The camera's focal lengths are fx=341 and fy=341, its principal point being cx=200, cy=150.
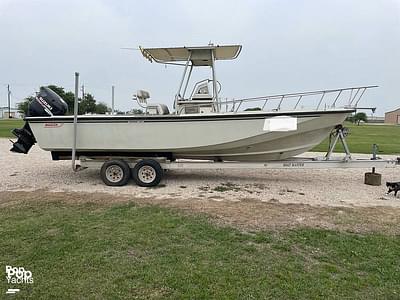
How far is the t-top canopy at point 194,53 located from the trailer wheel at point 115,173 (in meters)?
2.58

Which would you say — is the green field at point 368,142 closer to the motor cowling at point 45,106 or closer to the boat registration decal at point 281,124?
the boat registration decal at point 281,124

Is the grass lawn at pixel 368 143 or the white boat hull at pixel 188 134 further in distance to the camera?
the grass lawn at pixel 368 143

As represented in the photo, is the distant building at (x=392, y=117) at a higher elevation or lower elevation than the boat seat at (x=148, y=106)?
higher

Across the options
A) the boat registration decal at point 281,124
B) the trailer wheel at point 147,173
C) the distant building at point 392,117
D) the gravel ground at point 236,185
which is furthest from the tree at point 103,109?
the distant building at point 392,117

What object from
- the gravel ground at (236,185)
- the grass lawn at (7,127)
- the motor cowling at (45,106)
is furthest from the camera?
the grass lawn at (7,127)

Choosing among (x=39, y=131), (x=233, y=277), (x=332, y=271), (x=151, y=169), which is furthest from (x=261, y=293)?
(x=39, y=131)

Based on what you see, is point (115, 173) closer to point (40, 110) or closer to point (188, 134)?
point (188, 134)

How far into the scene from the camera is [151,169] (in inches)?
274

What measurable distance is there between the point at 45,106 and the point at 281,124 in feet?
16.3

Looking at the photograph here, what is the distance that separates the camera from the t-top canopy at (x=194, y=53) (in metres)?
7.34

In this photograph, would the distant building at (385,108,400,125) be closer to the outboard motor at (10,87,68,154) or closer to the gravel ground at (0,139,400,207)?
the gravel ground at (0,139,400,207)

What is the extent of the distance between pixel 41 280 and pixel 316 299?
2.32m

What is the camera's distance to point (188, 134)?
22.9 ft

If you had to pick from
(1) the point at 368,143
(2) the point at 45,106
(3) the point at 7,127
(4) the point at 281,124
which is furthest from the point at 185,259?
(3) the point at 7,127
